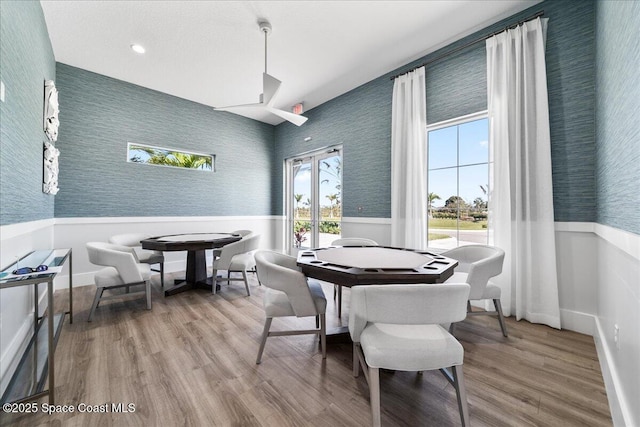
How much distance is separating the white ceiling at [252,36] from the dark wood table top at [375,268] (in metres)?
2.54

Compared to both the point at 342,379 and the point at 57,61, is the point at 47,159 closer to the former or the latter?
the point at 57,61

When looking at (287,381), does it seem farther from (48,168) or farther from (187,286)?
(48,168)

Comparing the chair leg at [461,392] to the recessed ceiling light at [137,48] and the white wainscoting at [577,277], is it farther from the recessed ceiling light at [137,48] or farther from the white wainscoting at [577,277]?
the recessed ceiling light at [137,48]

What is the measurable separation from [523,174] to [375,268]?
2.14 meters

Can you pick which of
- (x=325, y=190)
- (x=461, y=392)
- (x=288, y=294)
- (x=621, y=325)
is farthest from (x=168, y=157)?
(x=621, y=325)

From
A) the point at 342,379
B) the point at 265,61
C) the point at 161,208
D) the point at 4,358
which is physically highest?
the point at 265,61

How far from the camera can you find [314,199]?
17.7ft

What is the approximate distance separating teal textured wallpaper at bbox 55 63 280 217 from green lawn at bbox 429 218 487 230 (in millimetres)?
3871

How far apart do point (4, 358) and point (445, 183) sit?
4.42 metres

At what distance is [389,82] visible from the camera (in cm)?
387

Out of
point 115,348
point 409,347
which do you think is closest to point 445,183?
point 409,347

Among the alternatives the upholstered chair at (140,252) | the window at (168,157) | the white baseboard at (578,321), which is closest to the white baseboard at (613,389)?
the white baseboard at (578,321)

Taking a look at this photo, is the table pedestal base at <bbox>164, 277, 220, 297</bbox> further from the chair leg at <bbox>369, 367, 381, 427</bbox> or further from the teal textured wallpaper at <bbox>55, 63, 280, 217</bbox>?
the chair leg at <bbox>369, 367, 381, 427</bbox>

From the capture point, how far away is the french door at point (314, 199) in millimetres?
4957
